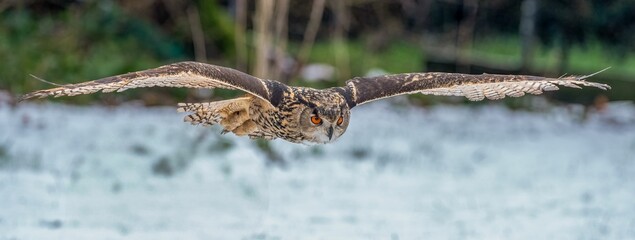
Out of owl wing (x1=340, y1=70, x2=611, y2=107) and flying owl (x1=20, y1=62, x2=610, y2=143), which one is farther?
owl wing (x1=340, y1=70, x2=611, y2=107)

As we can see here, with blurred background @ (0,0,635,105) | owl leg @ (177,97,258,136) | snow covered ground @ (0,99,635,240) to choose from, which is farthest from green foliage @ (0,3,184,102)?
owl leg @ (177,97,258,136)

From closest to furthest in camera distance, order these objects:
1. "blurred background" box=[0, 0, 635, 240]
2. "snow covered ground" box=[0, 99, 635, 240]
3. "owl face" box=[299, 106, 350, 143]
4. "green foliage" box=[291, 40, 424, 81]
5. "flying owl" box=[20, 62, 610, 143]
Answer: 1. "flying owl" box=[20, 62, 610, 143]
2. "owl face" box=[299, 106, 350, 143]
3. "snow covered ground" box=[0, 99, 635, 240]
4. "blurred background" box=[0, 0, 635, 240]
5. "green foliage" box=[291, 40, 424, 81]

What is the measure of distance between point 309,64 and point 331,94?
8667 mm

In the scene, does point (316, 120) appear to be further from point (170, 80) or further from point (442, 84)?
point (170, 80)

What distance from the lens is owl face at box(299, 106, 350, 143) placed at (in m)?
5.90

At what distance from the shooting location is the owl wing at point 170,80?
16.9 feet

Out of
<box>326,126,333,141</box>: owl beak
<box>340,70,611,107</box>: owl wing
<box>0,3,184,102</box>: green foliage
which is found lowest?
<box>326,126,333,141</box>: owl beak

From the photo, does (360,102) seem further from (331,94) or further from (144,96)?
(144,96)

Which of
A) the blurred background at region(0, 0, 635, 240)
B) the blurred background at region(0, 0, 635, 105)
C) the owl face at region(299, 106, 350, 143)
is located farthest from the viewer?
the blurred background at region(0, 0, 635, 105)

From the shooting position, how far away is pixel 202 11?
47.4 ft

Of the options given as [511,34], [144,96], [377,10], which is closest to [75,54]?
[144,96]

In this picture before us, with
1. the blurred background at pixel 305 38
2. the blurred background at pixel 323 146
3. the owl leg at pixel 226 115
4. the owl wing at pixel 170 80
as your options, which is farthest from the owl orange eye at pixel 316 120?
the blurred background at pixel 305 38

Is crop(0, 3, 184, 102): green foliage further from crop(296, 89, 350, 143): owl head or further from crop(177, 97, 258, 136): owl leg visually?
crop(296, 89, 350, 143): owl head

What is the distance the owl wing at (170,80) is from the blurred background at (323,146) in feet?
6.26
